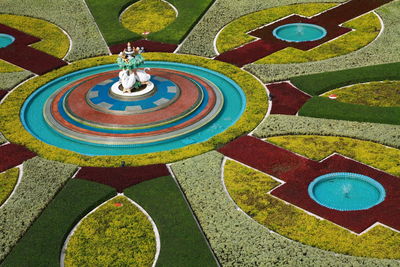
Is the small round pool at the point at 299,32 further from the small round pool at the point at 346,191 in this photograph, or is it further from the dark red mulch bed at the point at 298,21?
the small round pool at the point at 346,191

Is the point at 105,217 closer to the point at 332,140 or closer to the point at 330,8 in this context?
the point at 332,140

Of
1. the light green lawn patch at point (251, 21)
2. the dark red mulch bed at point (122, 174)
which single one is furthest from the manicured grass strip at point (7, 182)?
the light green lawn patch at point (251, 21)

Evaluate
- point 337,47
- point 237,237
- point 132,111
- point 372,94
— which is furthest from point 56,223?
point 337,47

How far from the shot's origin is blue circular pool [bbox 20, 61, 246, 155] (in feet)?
121

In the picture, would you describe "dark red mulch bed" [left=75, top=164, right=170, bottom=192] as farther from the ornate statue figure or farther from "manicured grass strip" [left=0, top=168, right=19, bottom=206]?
the ornate statue figure

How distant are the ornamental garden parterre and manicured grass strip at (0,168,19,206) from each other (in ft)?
0.37

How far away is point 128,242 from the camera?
27.7 meters

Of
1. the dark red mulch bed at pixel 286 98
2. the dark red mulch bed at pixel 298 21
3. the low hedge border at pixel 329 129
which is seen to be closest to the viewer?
the low hedge border at pixel 329 129

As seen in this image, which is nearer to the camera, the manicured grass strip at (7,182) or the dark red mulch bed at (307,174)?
the dark red mulch bed at (307,174)

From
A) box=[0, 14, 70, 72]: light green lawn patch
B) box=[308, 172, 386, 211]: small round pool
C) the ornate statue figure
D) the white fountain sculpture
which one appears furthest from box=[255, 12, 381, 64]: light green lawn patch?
box=[0, 14, 70, 72]: light green lawn patch

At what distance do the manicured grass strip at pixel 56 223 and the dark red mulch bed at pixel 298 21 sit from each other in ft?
67.1

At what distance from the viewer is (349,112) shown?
38188 millimetres

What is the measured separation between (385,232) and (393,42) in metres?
26.1

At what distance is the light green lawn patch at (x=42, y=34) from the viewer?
5053cm
